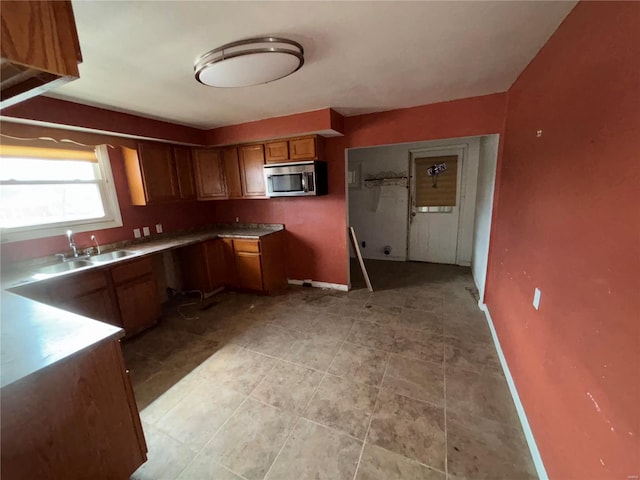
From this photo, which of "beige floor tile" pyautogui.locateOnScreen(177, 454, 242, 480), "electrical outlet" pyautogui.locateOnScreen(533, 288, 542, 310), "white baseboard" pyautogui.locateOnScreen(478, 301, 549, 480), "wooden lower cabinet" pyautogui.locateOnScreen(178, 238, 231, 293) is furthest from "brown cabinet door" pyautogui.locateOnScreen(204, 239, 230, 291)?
"electrical outlet" pyautogui.locateOnScreen(533, 288, 542, 310)

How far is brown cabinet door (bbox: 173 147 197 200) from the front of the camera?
3.56 m

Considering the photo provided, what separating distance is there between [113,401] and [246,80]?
2049 mm

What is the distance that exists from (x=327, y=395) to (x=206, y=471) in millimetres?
867

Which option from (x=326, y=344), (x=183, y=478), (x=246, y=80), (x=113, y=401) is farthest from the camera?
(x=326, y=344)

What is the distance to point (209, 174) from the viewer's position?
385cm

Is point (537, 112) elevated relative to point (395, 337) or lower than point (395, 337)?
elevated

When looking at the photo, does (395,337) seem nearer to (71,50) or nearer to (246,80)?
(246,80)

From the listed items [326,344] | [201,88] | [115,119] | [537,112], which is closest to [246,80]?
[201,88]

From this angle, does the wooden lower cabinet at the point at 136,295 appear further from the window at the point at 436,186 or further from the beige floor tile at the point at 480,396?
the window at the point at 436,186

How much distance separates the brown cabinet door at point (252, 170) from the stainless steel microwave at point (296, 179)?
0.15 meters

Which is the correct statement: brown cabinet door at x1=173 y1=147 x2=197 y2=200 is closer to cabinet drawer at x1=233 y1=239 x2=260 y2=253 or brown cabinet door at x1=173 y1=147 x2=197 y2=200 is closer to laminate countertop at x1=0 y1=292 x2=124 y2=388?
cabinet drawer at x1=233 y1=239 x2=260 y2=253

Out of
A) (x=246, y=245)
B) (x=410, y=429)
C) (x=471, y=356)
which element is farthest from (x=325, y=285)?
(x=410, y=429)

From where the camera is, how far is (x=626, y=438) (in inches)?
31.9

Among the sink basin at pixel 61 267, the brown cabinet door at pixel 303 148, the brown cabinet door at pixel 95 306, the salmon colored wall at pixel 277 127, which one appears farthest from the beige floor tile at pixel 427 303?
the sink basin at pixel 61 267
